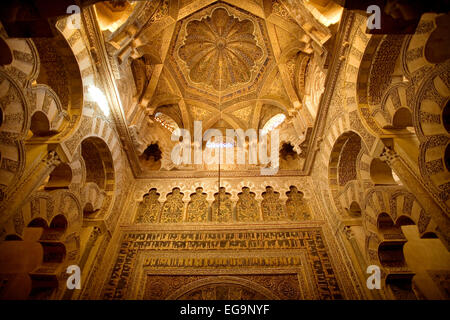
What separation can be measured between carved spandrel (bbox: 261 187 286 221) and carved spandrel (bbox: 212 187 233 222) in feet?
3.30

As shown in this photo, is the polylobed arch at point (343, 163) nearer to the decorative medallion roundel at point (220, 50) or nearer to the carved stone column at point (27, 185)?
the decorative medallion roundel at point (220, 50)

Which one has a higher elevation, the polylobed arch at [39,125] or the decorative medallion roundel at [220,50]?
the decorative medallion roundel at [220,50]

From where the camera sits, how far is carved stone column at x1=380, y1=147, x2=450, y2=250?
129 inches

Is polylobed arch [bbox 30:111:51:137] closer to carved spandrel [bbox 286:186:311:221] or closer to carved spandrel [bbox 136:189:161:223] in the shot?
carved spandrel [bbox 136:189:161:223]

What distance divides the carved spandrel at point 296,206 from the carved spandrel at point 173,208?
10.5ft

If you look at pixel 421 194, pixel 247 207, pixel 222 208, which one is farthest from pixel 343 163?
pixel 222 208

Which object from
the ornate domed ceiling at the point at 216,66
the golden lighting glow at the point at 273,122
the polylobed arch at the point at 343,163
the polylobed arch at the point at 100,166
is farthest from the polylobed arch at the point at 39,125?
the golden lighting glow at the point at 273,122

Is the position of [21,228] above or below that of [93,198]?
below

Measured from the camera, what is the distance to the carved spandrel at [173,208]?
6578mm

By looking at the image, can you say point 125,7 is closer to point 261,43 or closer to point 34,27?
point 34,27

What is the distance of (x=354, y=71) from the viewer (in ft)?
16.2

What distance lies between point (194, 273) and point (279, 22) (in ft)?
25.6

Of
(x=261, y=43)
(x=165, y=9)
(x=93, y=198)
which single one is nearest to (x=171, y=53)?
(x=165, y=9)
